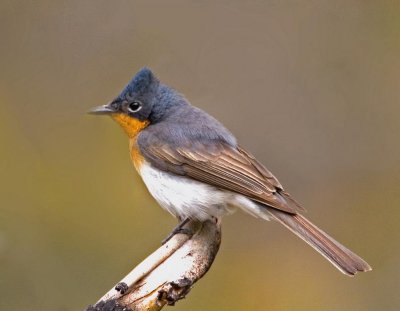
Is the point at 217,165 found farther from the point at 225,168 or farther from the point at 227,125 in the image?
the point at 227,125

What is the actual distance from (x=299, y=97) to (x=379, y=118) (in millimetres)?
703

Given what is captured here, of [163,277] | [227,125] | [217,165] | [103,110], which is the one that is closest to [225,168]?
[217,165]

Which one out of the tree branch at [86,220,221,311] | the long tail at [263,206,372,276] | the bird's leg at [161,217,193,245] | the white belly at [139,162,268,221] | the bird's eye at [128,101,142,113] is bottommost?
the tree branch at [86,220,221,311]

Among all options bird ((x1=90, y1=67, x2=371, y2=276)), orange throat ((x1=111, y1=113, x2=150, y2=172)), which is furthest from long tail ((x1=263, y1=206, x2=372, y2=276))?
orange throat ((x1=111, y1=113, x2=150, y2=172))

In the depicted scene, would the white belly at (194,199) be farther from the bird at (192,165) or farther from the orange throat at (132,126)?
the orange throat at (132,126)

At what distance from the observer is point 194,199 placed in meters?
5.82

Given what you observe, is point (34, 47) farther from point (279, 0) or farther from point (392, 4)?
point (392, 4)

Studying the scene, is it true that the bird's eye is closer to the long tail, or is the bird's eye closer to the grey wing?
the grey wing

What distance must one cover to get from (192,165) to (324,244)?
38.9 inches

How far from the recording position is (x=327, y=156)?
8.13 meters

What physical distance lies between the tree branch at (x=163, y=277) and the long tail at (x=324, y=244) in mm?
534

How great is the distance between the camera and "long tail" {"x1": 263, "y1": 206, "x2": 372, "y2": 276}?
5.23 metres

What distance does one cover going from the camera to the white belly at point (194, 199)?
229 inches

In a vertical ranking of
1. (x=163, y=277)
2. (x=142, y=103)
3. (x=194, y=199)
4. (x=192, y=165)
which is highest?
(x=142, y=103)
